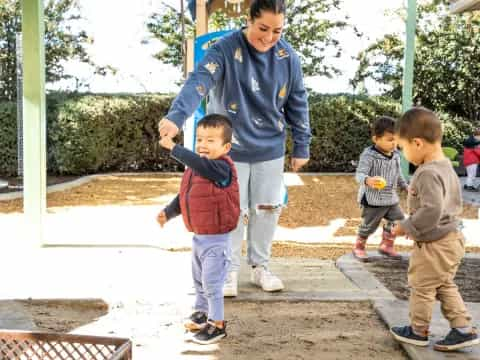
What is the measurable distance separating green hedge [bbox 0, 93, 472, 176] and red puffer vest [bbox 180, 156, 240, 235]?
10190 mm

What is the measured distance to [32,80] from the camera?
17.6 feet

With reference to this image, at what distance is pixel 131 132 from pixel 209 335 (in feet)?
35.1

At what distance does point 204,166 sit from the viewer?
9.89 ft

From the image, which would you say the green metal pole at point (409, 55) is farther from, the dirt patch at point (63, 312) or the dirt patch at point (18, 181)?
the dirt patch at point (18, 181)

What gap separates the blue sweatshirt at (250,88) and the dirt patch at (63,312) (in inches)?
44.4

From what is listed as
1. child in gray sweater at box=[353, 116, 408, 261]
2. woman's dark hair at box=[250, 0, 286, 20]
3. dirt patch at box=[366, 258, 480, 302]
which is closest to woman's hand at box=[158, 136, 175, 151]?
woman's dark hair at box=[250, 0, 286, 20]

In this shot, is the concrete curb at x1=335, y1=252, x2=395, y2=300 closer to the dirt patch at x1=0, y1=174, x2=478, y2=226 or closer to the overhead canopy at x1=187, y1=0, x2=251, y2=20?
the dirt patch at x1=0, y1=174, x2=478, y2=226

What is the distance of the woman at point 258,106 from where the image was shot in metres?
3.68

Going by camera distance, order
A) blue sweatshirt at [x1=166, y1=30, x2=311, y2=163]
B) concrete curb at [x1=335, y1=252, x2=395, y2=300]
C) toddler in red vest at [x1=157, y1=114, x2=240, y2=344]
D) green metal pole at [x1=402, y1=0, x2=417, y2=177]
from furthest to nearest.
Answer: green metal pole at [x1=402, y1=0, x2=417, y2=177], concrete curb at [x1=335, y1=252, x2=395, y2=300], blue sweatshirt at [x1=166, y1=30, x2=311, y2=163], toddler in red vest at [x1=157, y1=114, x2=240, y2=344]

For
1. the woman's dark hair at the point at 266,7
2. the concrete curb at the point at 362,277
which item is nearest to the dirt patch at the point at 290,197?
the concrete curb at the point at 362,277

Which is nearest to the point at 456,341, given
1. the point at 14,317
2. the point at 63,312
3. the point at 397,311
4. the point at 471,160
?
the point at 397,311

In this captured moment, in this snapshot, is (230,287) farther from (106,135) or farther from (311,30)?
(311,30)

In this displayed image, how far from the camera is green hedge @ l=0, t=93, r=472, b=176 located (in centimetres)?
1297

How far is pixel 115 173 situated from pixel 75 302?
9644 millimetres
